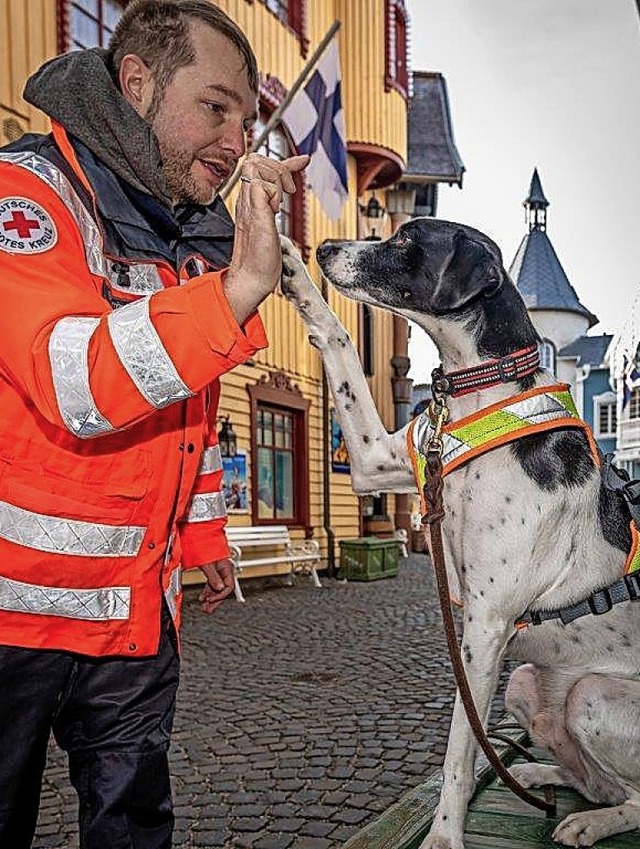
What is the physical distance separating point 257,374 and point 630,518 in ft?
30.9

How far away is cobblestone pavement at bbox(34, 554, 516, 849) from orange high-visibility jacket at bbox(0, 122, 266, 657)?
1.93 metres

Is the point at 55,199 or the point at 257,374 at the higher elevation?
the point at 257,374

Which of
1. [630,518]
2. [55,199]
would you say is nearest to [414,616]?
[630,518]

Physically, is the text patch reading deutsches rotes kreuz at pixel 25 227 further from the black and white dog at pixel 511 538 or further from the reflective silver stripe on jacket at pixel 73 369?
the black and white dog at pixel 511 538

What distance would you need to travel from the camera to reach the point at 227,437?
1073 centimetres

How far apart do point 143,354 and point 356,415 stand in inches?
57.8

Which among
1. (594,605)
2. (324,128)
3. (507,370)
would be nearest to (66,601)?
(507,370)

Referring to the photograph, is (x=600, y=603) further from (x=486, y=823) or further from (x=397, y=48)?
(x=397, y=48)

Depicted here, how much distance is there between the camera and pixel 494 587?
233 cm

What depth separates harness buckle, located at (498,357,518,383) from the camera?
2449 mm

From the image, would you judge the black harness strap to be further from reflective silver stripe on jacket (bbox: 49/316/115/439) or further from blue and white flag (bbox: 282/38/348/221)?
blue and white flag (bbox: 282/38/348/221)

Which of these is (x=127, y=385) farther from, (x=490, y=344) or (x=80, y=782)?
(x=490, y=344)

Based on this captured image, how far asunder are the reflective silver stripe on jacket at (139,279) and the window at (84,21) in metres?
7.34

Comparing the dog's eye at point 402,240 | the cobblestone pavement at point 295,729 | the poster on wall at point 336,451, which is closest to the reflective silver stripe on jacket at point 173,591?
the dog's eye at point 402,240
